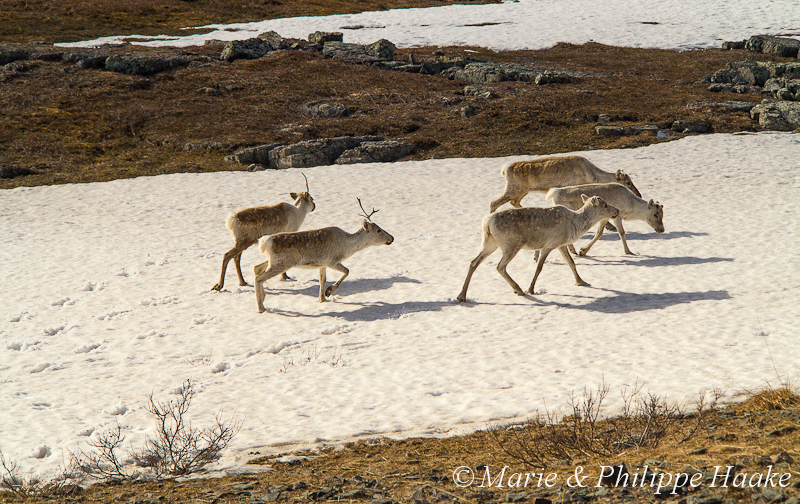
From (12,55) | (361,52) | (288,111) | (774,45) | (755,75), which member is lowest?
(288,111)

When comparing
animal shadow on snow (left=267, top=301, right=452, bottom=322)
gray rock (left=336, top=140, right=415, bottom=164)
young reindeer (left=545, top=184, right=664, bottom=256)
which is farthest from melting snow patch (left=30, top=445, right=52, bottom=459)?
gray rock (left=336, top=140, right=415, bottom=164)

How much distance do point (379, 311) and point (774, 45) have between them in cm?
5159

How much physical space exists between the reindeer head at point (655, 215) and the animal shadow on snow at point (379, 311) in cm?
692

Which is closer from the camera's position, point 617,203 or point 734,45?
point 617,203

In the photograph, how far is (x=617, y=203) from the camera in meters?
16.0

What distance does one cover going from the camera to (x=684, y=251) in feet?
51.6

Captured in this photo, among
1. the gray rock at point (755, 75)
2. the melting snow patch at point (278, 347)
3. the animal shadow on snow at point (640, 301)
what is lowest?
the melting snow patch at point (278, 347)

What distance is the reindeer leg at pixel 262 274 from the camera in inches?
505

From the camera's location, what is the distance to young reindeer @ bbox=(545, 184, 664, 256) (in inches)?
613

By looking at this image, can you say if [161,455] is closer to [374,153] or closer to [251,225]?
[251,225]

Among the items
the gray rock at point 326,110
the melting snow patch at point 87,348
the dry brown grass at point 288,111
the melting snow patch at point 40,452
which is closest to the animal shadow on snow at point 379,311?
the melting snow patch at point 87,348

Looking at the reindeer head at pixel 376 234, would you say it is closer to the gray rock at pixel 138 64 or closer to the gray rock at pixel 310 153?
the gray rock at pixel 310 153

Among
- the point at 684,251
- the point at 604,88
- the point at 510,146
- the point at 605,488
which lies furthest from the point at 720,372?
the point at 604,88

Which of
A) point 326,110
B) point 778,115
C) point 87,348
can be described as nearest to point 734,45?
point 778,115
